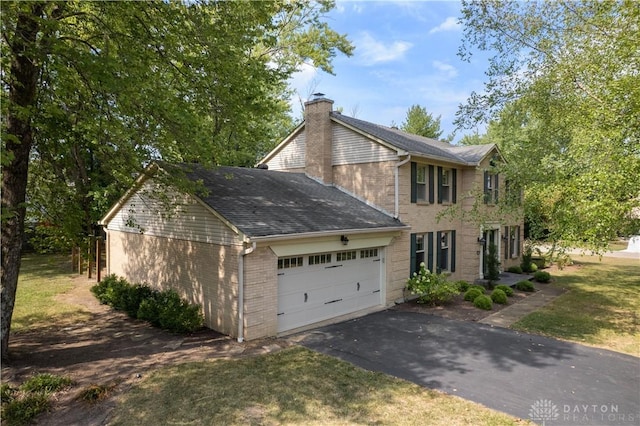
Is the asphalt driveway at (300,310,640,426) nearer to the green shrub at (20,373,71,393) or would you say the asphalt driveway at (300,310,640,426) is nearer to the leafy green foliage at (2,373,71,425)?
the green shrub at (20,373,71,393)

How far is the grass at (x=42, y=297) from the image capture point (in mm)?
11914

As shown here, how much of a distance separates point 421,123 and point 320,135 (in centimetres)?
2761

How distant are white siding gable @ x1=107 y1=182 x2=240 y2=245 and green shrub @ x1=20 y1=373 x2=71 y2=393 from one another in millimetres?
4454

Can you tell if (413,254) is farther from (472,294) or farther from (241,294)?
(241,294)

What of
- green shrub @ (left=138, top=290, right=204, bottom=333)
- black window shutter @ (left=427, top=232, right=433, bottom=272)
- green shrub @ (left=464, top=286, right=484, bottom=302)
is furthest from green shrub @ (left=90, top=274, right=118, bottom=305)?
green shrub @ (left=464, top=286, right=484, bottom=302)

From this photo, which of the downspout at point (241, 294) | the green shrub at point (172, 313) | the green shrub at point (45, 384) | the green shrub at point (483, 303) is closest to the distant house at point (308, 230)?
the downspout at point (241, 294)

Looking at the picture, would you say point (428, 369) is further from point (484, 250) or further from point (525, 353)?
point (484, 250)

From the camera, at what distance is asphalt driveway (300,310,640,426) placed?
661cm

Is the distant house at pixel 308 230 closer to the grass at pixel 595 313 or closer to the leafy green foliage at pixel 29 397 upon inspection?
the leafy green foliage at pixel 29 397

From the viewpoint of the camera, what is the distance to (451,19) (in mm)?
13867

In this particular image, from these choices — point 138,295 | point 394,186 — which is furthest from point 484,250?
point 138,295

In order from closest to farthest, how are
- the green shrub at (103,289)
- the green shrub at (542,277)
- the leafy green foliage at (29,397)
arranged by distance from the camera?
1. the leafy green foliage at (29,397)
2. the green shrub at (103,289)
3. the green shrub at (542,277)

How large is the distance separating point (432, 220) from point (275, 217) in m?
7.78

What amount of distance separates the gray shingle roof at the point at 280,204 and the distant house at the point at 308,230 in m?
0.05
